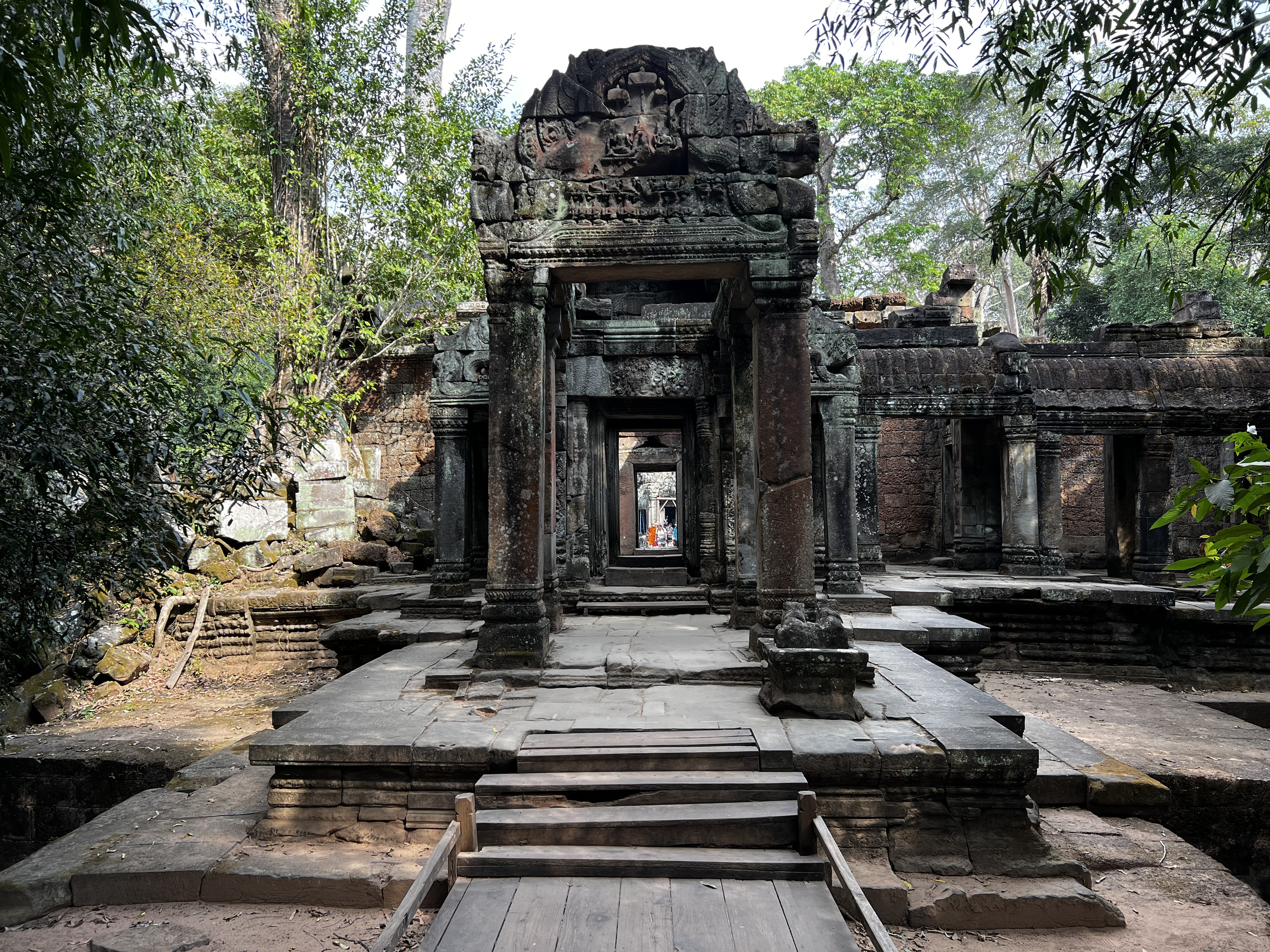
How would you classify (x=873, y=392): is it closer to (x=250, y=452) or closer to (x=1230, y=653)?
(x=1230, y=653)

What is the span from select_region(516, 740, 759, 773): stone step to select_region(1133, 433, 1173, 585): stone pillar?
30.5 feet

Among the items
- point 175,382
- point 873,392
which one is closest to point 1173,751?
point 873,392

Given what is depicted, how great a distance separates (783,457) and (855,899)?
3042mm

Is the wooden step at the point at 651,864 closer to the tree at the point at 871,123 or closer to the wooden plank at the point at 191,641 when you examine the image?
the wooden plank at the point at 191,641

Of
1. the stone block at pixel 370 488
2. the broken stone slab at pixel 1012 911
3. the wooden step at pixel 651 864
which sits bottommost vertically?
the broken stone slab at pixel 1012 911

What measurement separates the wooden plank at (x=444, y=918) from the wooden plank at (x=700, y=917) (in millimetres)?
871

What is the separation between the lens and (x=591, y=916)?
3.07 metres

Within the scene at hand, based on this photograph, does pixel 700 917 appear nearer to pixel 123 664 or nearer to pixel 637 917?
pixel 637 917

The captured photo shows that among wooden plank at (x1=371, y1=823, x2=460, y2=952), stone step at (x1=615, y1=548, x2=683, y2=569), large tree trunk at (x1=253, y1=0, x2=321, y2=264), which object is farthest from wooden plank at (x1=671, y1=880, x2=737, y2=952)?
large tree trunk at (x1=253, y1=0, x2=321, y2=264)

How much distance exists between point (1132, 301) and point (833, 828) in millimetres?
19381

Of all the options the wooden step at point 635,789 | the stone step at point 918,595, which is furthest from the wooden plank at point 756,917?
the stone step at point 918,595

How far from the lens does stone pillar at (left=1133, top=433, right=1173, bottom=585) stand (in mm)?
10688

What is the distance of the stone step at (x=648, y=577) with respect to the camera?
859cm

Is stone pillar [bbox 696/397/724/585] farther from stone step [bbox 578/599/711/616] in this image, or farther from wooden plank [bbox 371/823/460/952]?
wooden plank [bbox 371/823/460/952]
